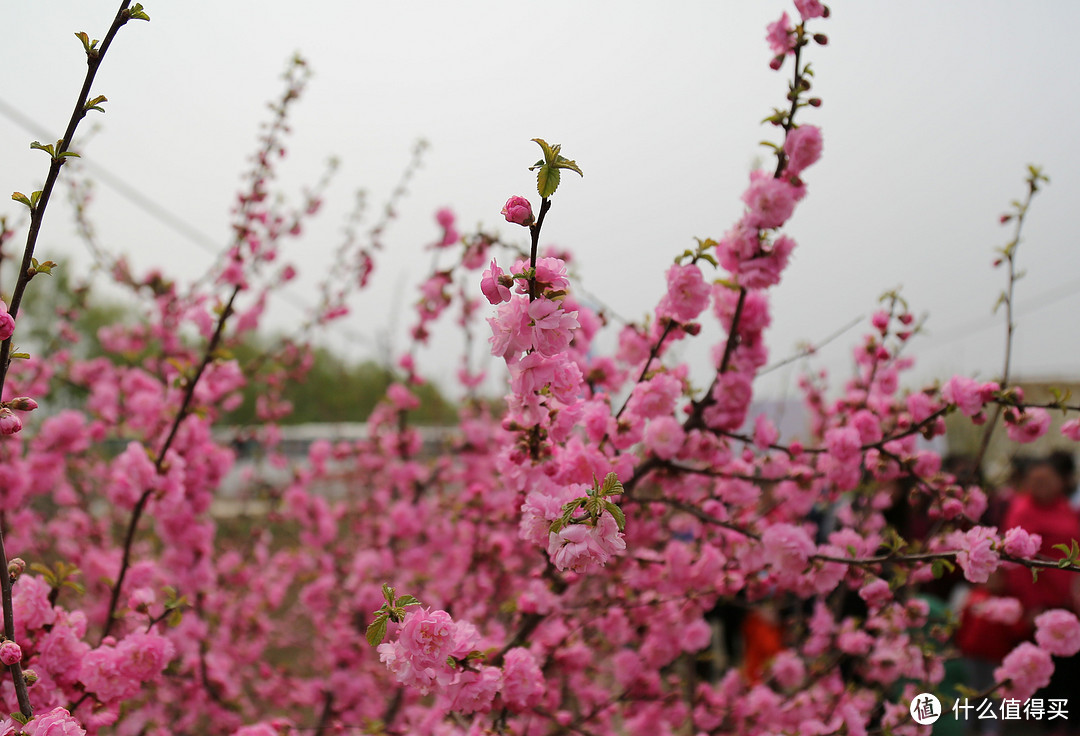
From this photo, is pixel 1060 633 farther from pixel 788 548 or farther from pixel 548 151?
pixel 548 151

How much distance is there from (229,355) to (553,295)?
3.82 ft

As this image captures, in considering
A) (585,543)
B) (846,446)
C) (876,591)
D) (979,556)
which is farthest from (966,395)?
(585,543)

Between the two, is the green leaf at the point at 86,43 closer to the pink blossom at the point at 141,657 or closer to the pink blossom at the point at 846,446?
the pink blossom at the point at 141,657

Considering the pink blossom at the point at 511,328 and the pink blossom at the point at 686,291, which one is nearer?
the pink blossom at the point at 511,328

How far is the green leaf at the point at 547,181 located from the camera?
97 cm

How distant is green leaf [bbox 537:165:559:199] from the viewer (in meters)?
0.97

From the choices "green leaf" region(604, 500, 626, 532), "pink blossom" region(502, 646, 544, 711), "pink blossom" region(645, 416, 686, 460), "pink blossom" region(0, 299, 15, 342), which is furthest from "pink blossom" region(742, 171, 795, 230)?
"pink blossom" region(0, 299, 15, 342)

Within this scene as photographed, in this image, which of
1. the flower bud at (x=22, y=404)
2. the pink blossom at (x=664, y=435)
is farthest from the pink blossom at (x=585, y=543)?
the flower bud at (x=22, y=404)

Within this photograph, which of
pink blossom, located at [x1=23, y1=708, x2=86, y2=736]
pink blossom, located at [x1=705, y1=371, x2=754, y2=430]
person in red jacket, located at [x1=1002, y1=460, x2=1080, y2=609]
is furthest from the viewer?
person in red jacket, located at [x1=1002, y1=460, x2=1080, y2=609]

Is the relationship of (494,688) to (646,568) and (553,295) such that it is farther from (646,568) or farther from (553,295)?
(646,568)

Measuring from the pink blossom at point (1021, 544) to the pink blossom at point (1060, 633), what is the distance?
46 cm

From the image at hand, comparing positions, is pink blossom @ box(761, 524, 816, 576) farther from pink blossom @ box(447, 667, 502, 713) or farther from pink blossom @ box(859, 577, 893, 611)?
pink blossom @ box(447, 667, 502, 713)

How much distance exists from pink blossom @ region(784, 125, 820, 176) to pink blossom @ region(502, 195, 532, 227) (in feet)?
2.66

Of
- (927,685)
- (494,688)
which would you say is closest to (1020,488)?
(927,685)
